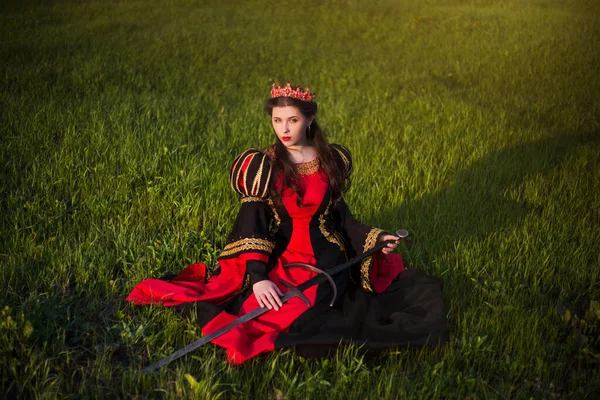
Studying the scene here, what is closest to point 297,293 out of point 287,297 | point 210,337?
point 287,297

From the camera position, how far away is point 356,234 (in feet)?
12.3

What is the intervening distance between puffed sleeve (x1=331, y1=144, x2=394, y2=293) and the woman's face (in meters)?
0.36

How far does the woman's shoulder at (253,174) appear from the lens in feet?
11.1

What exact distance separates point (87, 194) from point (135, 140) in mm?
1073

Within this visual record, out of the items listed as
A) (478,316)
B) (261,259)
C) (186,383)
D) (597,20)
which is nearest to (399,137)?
(478,316)

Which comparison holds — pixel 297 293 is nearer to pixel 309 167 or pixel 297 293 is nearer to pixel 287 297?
pixel 287 297

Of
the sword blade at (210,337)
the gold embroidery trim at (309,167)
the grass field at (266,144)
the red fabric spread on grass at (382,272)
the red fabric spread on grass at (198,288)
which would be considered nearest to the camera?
the sword blade at (210,337)

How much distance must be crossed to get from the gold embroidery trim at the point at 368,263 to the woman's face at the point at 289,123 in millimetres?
767

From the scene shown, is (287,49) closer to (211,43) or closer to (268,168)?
(211,43)

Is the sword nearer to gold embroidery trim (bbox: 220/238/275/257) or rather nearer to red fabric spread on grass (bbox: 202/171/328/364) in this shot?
red fabric spread on grass (bbox: 202/171/328/364)

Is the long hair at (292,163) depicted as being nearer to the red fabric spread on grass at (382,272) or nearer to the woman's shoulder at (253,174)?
the woman's shoulder at (253,174)

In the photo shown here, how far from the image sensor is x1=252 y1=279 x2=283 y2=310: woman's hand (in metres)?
3.20

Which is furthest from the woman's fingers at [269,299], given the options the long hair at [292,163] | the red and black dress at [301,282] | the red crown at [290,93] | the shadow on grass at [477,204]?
the shadow on grass at [477,204]

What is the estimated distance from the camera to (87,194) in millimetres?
4875
